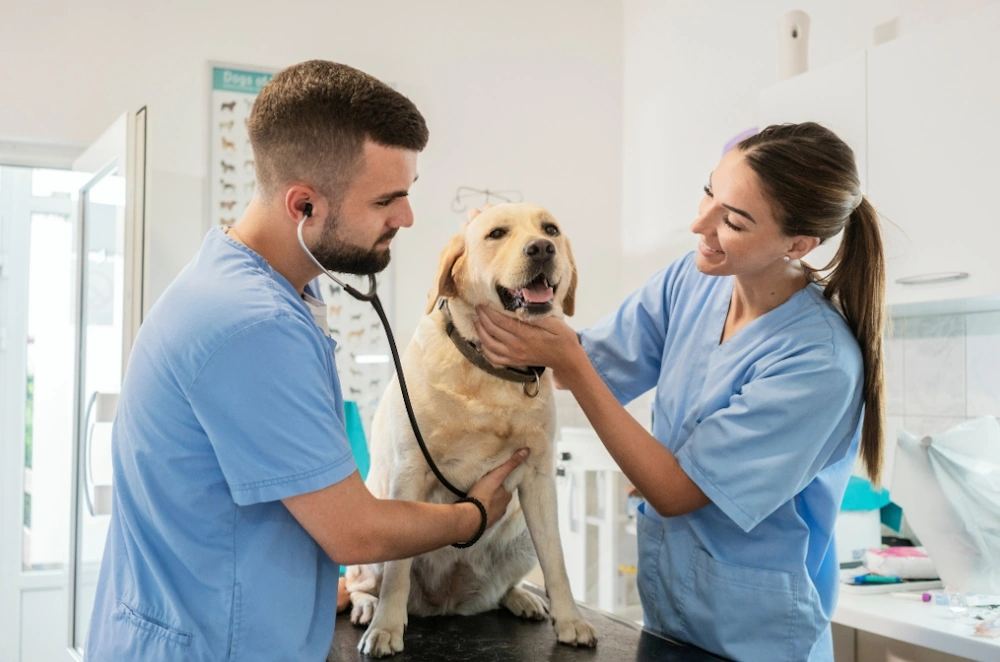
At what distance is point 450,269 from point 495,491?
41cm

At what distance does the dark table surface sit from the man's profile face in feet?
2.00

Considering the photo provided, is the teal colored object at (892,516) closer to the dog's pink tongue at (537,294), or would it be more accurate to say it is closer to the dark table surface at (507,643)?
the dark table surface at (507,643)

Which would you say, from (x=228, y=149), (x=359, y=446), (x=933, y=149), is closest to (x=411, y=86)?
(x=228, y=149)

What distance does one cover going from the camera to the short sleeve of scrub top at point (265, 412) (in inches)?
36.9

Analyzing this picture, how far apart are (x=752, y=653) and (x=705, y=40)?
9.52 ft

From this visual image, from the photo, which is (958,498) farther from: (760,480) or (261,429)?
(261,429)

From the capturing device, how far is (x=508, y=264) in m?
1.45

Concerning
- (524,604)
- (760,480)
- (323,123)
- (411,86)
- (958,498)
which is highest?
(411,86)

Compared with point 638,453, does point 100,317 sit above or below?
above

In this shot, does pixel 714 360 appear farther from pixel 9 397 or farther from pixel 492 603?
pixel 9 397

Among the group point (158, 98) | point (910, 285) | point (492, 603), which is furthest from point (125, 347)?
point (910, 285)

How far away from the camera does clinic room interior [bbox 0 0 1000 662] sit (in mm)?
988

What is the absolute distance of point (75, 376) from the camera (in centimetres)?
312

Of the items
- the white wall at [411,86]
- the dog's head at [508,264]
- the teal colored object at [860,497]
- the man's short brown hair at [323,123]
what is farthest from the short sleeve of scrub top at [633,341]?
the white wall at [411,86]
